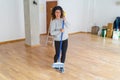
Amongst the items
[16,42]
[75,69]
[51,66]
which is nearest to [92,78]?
[75,69]

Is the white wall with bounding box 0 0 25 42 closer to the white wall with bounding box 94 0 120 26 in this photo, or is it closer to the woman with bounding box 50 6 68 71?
the woman with bounding box 50 6 68 71

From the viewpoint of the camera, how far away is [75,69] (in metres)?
3.70

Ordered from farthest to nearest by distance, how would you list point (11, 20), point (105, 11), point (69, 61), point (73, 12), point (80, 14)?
point (80, 14), point (73, 12), point (105, 11), point (11, 20), point (69, 61)

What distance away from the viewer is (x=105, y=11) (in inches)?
263

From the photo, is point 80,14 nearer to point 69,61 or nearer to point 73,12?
point 73,12

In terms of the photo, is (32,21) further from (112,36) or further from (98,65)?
(112,36)

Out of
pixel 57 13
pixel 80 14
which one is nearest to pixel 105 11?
pixel 80 14

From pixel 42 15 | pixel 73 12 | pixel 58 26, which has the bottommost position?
pixel 58 26

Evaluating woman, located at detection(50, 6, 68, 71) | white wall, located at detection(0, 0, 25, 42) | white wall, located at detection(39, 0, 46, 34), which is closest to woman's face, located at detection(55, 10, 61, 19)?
woman, located at detection(50, 6, 68, 71)

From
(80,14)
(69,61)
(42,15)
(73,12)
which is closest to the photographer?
(69,61)

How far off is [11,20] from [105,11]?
3430 millimetres

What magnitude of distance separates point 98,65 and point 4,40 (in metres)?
3.13

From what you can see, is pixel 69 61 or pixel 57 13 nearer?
pixel 57 13

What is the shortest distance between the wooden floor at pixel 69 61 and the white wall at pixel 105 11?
1167 millimetres
